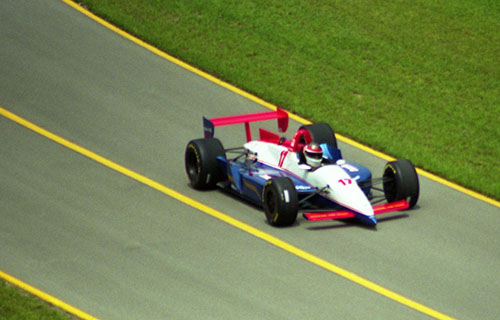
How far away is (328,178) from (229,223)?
158 centimetres

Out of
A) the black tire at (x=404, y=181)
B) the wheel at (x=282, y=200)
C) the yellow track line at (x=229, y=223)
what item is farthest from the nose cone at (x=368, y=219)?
the yellow track line at (x=229, y=223)

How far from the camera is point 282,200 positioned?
12.0 meters

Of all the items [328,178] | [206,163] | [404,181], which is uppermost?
[404,181]

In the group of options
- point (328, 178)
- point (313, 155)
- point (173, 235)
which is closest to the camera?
point (173, 235)

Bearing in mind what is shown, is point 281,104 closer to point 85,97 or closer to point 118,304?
point 85,97

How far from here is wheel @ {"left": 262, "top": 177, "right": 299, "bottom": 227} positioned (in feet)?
39.4

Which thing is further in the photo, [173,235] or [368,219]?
[368,219]

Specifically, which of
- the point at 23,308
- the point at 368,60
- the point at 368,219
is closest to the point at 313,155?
the point at 368,219

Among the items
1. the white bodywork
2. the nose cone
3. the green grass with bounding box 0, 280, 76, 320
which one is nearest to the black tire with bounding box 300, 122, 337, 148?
the white bodywork

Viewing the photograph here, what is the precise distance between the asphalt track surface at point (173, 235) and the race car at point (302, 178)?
0.86 feet

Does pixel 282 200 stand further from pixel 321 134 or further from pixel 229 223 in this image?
pixel 321 134

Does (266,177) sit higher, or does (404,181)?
(404,181)

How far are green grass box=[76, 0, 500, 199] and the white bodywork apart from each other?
3.19 meters

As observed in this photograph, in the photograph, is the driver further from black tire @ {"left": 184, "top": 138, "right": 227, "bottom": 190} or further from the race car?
black tire @ {"left": 184, "top": 138, "right": 227, "bottom": 190}
